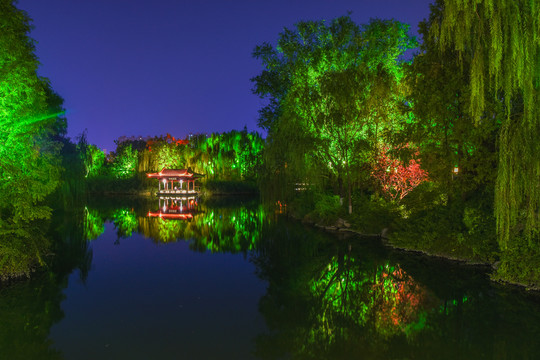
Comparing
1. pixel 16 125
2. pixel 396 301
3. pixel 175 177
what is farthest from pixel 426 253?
pixel 175 177

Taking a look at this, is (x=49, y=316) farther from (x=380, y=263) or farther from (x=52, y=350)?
(x=380, y=263)

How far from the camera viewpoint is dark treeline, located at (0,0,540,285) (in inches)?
292

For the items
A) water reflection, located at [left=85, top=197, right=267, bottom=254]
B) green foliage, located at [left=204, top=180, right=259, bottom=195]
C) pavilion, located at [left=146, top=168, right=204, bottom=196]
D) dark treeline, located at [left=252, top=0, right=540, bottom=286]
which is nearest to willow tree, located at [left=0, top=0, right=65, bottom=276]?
water reflection, located at [left=85, top=197, right=267, bottom=254]

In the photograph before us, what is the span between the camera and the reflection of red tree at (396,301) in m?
6.21

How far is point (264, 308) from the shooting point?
7.16m

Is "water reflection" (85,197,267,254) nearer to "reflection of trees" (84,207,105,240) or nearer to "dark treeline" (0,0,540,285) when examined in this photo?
"reflection of trees" (84,207,105,240)

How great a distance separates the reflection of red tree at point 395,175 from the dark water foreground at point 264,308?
446 centimetres

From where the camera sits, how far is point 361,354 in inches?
203

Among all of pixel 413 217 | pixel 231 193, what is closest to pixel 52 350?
pixel 413 217

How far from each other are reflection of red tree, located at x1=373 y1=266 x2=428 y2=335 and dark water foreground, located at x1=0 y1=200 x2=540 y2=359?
0.11 feet

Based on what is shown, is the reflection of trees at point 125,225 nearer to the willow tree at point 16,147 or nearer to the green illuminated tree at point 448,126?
the willow tree at point 16,147

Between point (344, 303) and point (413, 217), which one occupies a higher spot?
point (413, 217)

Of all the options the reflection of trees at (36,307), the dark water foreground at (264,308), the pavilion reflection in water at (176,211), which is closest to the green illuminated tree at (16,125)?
the reflection of trees at (36,307)

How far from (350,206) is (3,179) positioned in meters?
13.0
